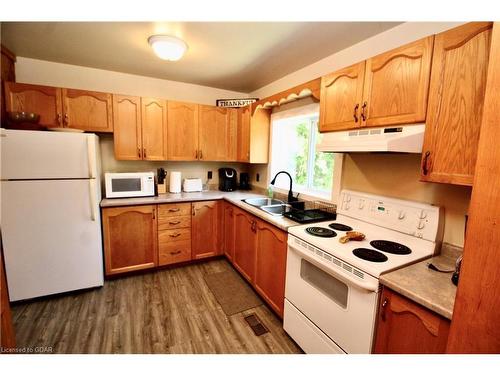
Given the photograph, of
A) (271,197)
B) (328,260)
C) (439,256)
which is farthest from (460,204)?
(271,197)

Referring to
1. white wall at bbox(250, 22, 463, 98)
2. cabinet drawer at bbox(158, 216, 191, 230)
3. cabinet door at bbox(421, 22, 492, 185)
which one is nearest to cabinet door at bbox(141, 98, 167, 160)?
cabinet drawer at bbox(158, 216, 191, 230)

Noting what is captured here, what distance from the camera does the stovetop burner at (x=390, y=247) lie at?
1262 millimetres

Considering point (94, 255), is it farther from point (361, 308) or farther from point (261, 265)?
point (361, 308)

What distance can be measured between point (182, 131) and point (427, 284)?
105 inches

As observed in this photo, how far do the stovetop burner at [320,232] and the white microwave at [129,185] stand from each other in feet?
6.36

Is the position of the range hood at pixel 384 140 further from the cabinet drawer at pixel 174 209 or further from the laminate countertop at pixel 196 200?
the cabinet drawer at pixel 174 209

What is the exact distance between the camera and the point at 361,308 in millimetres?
1114

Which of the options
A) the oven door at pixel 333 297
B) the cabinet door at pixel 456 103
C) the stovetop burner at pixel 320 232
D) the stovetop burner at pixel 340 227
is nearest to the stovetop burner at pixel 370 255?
the oven door at pixel 333 297

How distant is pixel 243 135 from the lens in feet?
9.64

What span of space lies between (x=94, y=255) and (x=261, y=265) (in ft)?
5.32

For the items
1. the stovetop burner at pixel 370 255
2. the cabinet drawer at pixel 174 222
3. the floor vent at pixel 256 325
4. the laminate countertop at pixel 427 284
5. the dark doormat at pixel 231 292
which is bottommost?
the floor vent at pixel 256 325

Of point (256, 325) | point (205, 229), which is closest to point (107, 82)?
point (205, 229)

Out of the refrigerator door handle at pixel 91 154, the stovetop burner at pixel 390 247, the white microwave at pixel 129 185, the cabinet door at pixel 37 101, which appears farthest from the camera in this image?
the white microwave at pixel 129 185

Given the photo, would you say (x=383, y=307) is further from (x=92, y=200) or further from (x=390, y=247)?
(x=92, y=200)
